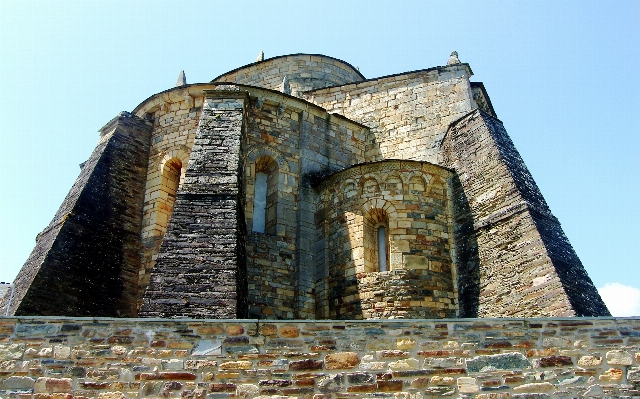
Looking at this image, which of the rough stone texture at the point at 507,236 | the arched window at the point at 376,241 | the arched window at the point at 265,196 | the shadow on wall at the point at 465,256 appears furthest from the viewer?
the arched window at the point at 265,196

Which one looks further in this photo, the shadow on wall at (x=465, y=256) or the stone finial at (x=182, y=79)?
the stone finial at (x=182, y=79)

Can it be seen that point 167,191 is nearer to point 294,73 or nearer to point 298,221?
point 298,221

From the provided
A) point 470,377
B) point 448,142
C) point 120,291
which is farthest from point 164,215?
point 470,377

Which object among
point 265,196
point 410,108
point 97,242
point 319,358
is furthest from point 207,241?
point 410,108

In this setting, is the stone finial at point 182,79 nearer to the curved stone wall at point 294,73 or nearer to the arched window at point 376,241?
the curved stone wall at point 294,73

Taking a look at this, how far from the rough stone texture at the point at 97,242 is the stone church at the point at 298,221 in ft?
0.08

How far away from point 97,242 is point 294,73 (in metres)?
9.40

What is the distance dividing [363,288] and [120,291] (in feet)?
14.2

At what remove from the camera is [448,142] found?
13.4m

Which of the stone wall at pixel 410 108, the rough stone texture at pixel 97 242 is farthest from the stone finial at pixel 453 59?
the rough stone texture at pixel 97 242

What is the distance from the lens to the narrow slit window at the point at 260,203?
12.4m

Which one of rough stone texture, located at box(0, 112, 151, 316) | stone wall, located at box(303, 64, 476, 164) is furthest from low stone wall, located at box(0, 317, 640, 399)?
stone wall, located at box(303, 64, 476, 164)

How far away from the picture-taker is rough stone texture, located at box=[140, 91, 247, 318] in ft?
27.5

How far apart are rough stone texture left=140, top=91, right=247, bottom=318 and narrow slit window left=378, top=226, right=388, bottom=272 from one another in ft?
9.25
